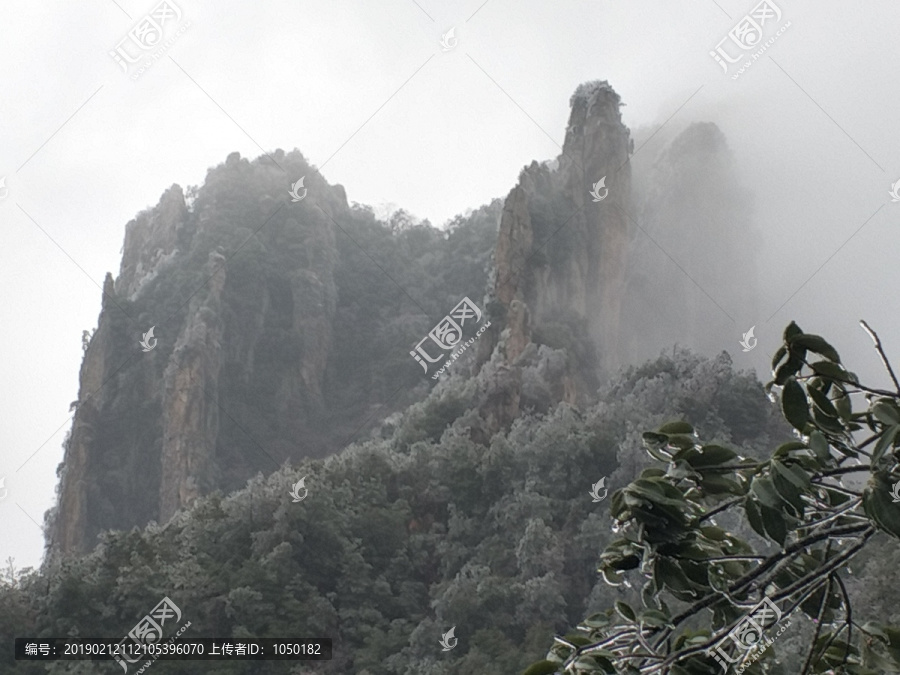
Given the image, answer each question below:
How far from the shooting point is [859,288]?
29312 mm

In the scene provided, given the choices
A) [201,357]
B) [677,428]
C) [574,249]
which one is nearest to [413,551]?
[574,249]

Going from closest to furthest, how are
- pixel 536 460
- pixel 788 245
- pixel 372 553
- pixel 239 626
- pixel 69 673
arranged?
pixel 69 673 → pixel 239 626 → pixel 372 553 → pixel 536 460 → pixel 788 245

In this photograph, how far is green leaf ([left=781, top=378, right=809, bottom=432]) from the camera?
181 centimetres

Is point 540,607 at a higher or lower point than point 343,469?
lower

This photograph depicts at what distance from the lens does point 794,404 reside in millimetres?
1811

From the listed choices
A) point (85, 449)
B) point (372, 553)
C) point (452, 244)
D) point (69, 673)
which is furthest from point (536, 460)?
point (452, 244)

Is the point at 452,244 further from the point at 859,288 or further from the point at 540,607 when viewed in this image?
the point at 540,607

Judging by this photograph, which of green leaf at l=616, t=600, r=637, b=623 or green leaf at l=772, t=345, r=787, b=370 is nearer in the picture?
green leaf at l=772, t=345, r=787, b=370

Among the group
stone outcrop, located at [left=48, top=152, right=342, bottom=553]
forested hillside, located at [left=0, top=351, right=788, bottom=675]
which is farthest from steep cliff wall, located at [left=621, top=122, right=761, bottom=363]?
stone outcrop, located at [left=48, top=152, right=342, bottom=553]

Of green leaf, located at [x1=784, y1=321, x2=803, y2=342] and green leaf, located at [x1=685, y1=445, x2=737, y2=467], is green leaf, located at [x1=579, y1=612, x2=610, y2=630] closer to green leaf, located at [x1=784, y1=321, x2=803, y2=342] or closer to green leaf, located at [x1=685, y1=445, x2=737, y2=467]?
green leaf, located at [x1=685, y1=445, x2=737, y2=467]

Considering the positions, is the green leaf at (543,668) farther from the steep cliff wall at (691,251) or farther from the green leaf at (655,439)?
the steep cliff wall at (691,251)

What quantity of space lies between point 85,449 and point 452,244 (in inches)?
638

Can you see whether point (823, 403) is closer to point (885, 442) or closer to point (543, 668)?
point (885, 442)

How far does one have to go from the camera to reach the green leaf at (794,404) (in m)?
1.81
